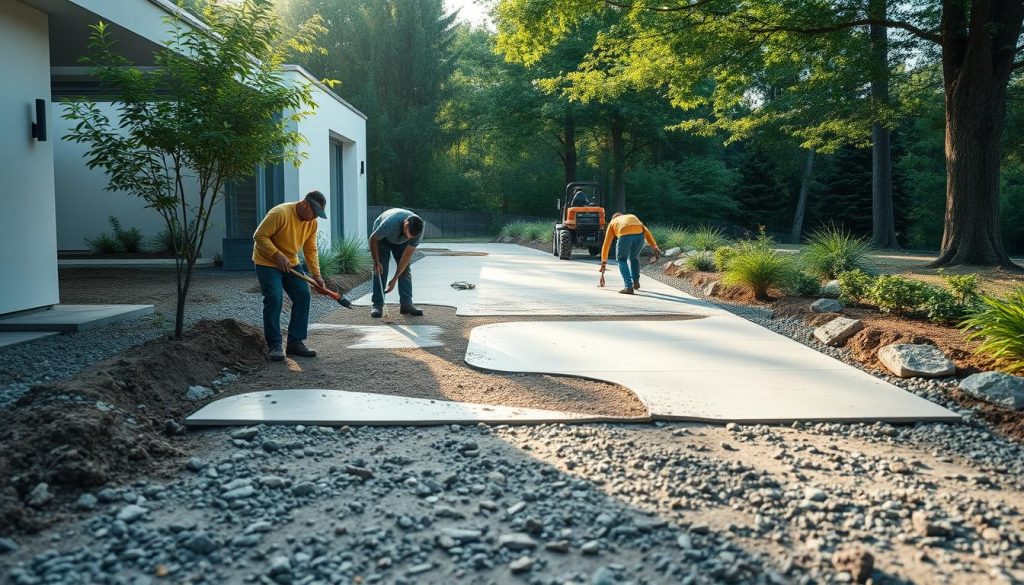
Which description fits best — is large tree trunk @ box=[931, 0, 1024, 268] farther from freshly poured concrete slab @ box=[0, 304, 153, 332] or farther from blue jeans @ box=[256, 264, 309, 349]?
freshly poured concrete slab @ box=[0, 304, 153, 332]

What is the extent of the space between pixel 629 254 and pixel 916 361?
6.03 m

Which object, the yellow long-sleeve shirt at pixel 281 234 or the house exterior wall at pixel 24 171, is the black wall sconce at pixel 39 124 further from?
the yellow long-sleeve shirt at pixel 281 234

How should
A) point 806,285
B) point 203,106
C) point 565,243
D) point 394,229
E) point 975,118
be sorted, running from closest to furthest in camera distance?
point 203,106 → point 394,229 → point 806,285 → point 975,118 → point 565,243

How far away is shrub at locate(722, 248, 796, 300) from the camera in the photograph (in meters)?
10.9

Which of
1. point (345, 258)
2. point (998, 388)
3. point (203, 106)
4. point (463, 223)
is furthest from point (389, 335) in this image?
point (463, 223)

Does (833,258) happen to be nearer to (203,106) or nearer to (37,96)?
(203,106)

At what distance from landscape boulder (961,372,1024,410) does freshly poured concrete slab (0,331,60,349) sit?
752cm

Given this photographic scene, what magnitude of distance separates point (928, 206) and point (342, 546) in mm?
39482

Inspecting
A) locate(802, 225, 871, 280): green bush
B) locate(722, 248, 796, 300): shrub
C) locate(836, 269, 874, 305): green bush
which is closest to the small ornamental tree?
locate(836, 269, 874, 305): green bush

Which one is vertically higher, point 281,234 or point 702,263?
point 281,234

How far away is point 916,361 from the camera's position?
6074 millimetres

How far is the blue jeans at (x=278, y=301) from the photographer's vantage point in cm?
656

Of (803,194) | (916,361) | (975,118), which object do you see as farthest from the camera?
(803,194)

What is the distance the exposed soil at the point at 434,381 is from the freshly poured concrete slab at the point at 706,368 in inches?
7.1
